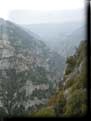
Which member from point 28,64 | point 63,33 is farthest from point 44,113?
point 28,64

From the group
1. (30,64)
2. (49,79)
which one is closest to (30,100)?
(49,79)

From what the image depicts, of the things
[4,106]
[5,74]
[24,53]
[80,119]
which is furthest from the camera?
[24,53]

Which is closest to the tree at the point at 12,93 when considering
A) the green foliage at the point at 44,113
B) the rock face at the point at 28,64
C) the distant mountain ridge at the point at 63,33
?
the rock face at the point at 28,64

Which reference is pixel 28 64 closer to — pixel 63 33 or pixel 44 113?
pixel 63 33

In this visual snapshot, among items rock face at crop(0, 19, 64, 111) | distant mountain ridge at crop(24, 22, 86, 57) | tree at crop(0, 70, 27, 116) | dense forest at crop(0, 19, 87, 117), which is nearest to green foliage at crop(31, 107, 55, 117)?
distant mountain ridge at crop(24, 22, 86, 57)

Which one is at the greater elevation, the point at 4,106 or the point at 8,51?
the point at 8,51

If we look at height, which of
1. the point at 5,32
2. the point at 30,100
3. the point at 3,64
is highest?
the point at 5,32

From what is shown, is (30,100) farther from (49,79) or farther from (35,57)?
(35,57)

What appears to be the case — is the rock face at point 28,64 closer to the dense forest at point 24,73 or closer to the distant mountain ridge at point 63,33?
the dense forest at point 24,73
